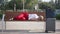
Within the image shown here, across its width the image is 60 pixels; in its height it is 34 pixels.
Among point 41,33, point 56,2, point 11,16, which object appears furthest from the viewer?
point 56,2

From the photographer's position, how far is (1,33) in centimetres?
1317

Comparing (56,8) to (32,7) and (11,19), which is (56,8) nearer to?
(32,7)

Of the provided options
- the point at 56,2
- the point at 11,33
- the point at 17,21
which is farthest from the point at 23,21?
the point at 56,2

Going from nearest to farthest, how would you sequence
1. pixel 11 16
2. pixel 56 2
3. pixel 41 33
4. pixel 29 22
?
pixel 41 33
pixel 29 22
pixel 11 16
pixel 56 2

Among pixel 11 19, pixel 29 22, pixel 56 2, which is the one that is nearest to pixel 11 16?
pixel 11 19

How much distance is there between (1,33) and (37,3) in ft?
50.9

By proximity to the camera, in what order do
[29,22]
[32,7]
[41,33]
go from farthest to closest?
[32,7] → [29,22] → [41,33]

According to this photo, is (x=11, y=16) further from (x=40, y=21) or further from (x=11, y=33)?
(x=11, y=33)

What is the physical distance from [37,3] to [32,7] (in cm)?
136

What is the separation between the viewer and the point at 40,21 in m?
19.7

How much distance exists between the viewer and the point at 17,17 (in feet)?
67.1

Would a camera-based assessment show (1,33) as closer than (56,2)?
Yes

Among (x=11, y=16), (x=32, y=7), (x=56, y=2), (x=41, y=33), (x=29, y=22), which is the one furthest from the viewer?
(x=56, y=2)

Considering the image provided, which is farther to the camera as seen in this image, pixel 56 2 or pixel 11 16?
pixel 56 2
